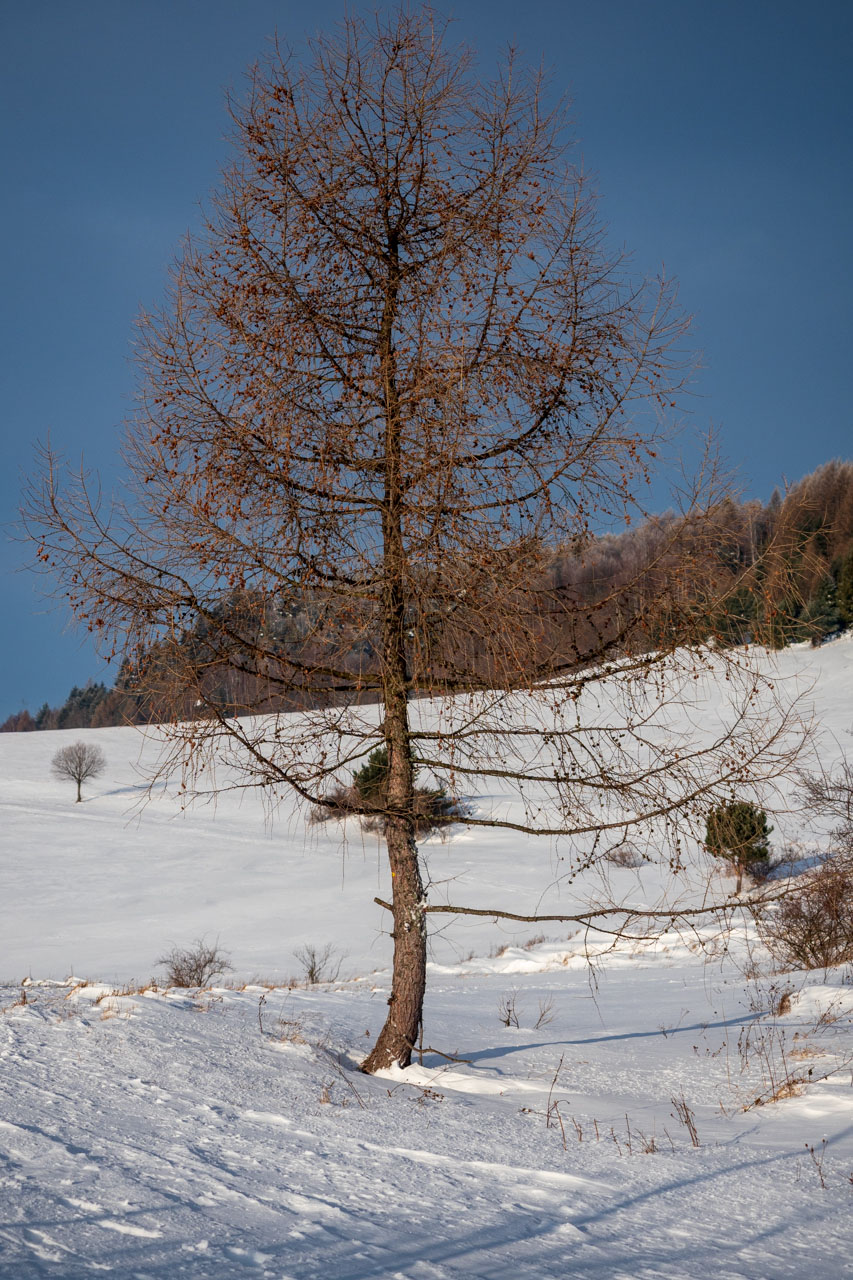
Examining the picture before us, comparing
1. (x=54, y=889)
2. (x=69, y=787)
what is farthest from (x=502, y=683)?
(x=69, y=787)

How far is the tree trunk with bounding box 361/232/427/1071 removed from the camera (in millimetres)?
5871

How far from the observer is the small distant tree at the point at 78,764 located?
41531 millimetres

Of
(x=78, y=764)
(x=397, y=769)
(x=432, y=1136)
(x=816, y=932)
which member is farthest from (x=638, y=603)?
(x=78, y=764)

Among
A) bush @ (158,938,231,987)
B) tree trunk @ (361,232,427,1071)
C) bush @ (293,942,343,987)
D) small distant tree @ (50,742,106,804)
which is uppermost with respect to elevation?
tree trunk @ (361,232,427,1071)

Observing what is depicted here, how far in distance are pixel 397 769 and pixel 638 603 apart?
74.1 inches

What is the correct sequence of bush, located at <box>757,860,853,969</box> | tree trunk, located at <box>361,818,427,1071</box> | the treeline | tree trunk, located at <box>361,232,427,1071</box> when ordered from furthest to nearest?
bush, located at <box>757,860,853,969</box> < tree trunk, located at <box>361,818,427,1071</box> < tree trunk, located at <box>361,232,427,1071</box> < the treeline

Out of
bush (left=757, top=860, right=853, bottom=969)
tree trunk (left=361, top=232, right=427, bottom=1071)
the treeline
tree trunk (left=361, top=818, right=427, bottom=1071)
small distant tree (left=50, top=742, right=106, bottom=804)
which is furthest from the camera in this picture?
small distant tree (left=50, top=742, right=106, bottom=804)

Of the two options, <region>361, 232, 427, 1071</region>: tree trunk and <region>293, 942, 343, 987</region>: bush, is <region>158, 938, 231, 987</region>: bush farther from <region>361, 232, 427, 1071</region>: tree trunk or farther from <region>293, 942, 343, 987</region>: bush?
<region>361, 232, 427, 1071</region>: tree trunk

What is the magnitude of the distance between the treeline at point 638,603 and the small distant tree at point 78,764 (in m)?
38.1

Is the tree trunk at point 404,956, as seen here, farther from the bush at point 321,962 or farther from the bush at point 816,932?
the bush at point 321,962

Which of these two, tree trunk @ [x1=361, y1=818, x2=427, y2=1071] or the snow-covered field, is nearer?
the snow-covered field

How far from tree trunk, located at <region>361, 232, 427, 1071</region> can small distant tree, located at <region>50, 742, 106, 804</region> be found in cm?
3777

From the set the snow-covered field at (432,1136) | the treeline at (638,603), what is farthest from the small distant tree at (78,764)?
the treeline at (638,603)

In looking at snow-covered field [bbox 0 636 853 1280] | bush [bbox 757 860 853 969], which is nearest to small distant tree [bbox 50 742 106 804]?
snow-covered field [bbox 0 636 853 1280]
